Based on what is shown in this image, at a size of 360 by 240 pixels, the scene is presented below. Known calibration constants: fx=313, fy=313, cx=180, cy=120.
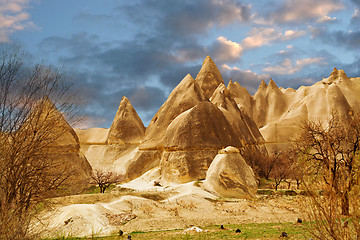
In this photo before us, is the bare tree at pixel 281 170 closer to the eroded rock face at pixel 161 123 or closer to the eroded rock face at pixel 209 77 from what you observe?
the eroded rock face at pixel 161 123

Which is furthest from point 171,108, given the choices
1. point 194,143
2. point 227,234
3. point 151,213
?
point 227,234

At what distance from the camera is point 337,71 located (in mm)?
62531

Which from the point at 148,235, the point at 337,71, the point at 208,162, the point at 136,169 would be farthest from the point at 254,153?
the point at 337,71

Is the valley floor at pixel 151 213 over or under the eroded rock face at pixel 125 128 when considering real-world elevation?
under

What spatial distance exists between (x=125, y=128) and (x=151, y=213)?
29.6m

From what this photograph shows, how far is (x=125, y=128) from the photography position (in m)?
42.8

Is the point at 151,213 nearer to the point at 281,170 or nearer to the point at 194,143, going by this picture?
the point at 194,143

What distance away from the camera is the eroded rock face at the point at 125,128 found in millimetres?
42438

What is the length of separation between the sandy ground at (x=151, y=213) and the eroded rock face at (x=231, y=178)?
0.85 metres

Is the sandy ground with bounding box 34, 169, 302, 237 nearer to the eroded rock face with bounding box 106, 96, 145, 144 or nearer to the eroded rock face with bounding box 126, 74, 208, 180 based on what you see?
the eroded rock face with bounding box 126, 74, 208, 180

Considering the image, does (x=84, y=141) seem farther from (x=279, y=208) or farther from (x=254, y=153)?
(x=279, y=208)

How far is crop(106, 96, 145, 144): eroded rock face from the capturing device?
139 ft

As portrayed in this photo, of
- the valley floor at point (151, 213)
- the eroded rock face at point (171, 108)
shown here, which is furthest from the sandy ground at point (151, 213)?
the eroded rock face at point (171, 108)

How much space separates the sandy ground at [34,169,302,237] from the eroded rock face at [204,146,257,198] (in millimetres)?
852
